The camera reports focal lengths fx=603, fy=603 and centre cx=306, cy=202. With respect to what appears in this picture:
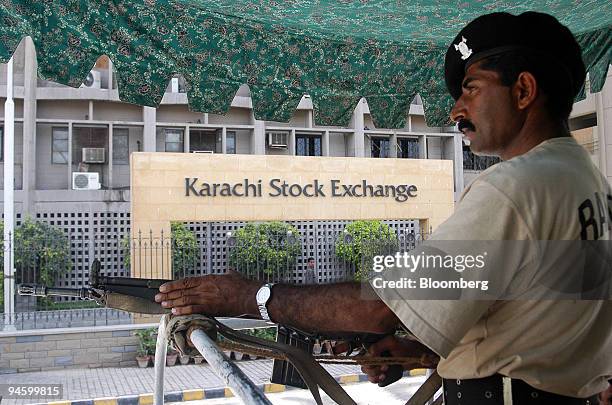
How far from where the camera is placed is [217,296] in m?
1.42

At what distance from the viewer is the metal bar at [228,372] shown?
973mm

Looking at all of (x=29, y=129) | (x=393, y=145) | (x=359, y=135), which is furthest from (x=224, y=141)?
(x=393, y=145)

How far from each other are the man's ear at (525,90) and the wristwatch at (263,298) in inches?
26.7

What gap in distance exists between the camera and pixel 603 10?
2965 mm

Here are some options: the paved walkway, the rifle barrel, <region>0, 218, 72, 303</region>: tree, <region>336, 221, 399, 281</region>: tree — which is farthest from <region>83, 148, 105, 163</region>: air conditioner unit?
the rifle barrel

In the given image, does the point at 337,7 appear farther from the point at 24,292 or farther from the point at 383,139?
the point at 383,139

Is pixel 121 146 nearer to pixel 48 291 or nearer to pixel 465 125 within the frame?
pixel 48 291

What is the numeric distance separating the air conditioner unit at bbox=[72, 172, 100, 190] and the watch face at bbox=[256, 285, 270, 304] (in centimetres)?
1855

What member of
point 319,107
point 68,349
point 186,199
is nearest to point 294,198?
point 186,199

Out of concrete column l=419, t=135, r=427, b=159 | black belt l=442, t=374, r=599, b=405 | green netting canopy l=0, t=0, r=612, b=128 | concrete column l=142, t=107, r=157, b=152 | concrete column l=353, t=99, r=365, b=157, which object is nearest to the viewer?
black belt l=442, t=374, r=599, b=405

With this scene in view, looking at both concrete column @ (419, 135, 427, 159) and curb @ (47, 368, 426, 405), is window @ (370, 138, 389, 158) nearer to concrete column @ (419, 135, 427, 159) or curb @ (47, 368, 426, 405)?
concrete column @ (419, 135, 427, 159)

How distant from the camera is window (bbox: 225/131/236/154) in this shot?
68.6 ft

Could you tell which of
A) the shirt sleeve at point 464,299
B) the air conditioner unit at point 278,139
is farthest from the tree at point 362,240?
the shirt sleeve at point 464,299

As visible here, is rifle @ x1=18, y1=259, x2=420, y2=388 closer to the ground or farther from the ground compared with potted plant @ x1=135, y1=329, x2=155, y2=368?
farther from the ground
